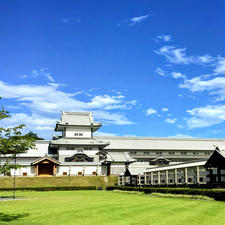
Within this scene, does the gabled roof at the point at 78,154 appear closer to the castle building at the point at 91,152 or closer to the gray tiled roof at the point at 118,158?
the castle building at the point at 91,152

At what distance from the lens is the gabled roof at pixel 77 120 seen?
8031cm

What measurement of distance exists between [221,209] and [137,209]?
5431 mm

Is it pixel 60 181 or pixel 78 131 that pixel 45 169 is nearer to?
pixel 60 181

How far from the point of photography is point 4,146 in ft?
67.6

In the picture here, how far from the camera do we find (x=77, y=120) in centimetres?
8269

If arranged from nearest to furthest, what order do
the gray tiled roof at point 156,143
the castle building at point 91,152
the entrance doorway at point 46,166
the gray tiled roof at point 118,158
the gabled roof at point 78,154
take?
the entrance doorway at point 46,166 → the gray tiled roof at point 118,158 → the castle building at point 91,152 → the gabled roof at point 78,154 → the gray tiled roof at point 156,143

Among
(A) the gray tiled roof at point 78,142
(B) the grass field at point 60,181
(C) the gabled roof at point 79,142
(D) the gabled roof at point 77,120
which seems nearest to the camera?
(B) the grass field at point 60,181

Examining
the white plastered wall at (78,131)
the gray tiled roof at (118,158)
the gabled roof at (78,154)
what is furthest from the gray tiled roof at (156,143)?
the gray tiled roof at (118,158)

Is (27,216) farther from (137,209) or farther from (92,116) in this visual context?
(92,116)

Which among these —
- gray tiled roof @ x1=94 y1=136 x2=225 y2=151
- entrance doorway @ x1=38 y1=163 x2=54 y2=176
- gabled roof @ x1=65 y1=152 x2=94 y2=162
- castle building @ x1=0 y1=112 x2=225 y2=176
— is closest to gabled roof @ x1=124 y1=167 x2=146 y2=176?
castle building @ x1=0 y1=112 x2=225 y2=176

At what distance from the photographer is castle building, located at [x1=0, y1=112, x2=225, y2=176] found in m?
69.8

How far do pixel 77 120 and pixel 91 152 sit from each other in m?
9.79

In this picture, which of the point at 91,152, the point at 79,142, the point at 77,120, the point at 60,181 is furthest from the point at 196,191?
the point at 77,120

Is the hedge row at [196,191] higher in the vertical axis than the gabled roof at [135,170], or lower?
lower
